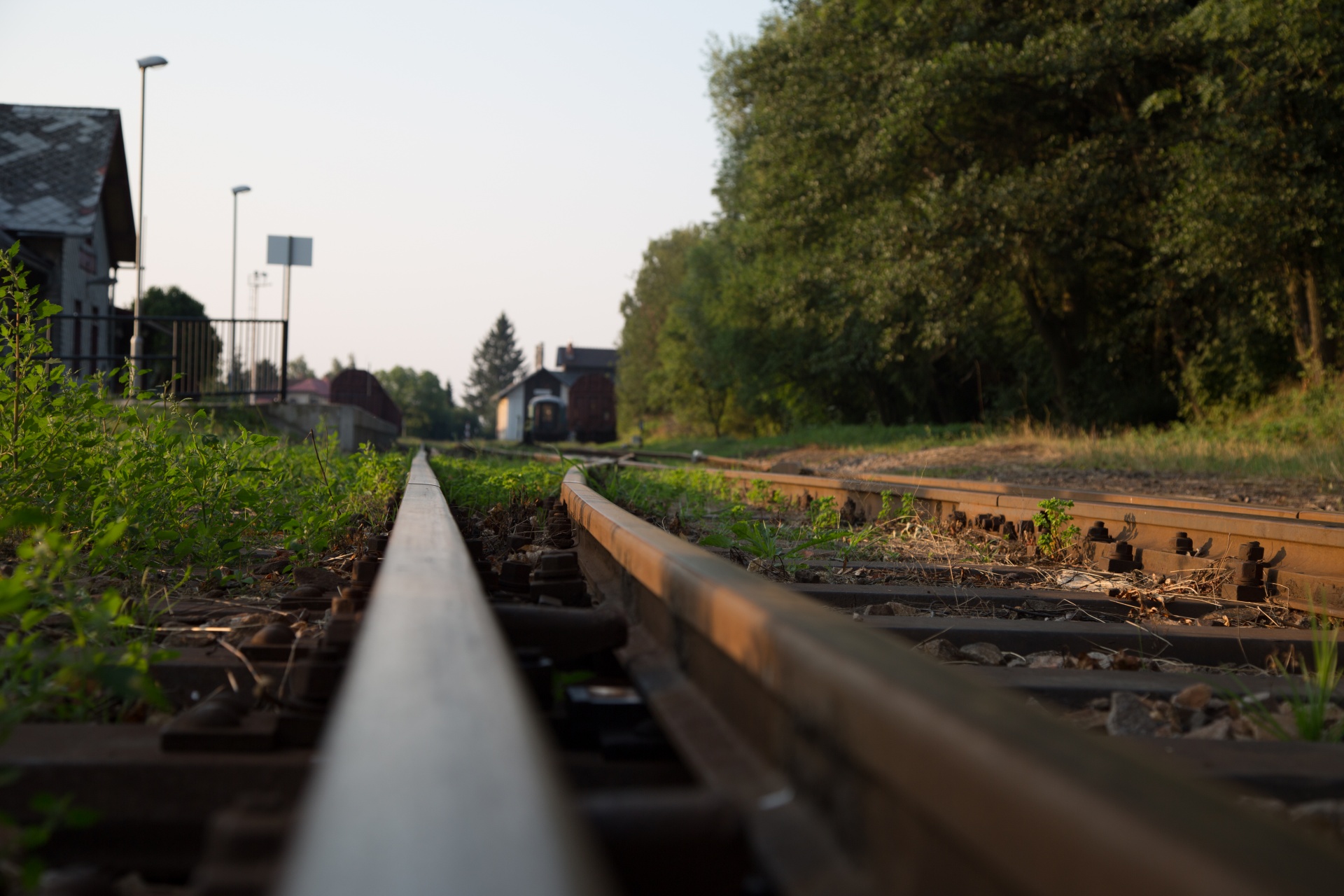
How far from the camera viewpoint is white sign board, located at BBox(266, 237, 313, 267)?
16.6m

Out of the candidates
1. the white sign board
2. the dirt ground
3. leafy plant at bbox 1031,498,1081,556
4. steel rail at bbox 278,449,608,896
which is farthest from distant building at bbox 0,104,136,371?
steel rail at bbox 278,449,608,896

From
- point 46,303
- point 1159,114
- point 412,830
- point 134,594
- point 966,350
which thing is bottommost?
point 134,594

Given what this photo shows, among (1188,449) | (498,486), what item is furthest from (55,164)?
(1188,449)

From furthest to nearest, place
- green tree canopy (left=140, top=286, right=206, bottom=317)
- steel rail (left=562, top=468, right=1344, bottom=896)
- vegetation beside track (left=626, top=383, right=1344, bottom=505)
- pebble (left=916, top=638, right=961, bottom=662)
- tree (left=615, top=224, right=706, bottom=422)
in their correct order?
tree (left=615, top=224, right=706, bottom=422), green tree canopy (left=140, top=286, right=206, bottom=317), vegetation beside track (left=626, top=383, right=1344, bottom=505), pebble (left=916, top=638, right=961, bottom=662), steel rail (left=562, top=468, right=1344, bottom=896)

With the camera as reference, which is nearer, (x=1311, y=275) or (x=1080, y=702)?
(x=1080, y=702)

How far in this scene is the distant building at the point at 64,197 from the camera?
2353cm

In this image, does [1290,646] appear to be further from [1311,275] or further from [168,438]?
[1311,275]

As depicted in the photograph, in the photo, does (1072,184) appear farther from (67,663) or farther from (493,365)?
(493,365)

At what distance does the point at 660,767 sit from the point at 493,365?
166767 millimetres

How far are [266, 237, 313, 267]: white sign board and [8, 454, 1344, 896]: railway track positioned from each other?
1574cm

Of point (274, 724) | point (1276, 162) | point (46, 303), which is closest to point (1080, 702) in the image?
point (274, 724)

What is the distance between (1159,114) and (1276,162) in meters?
3.93

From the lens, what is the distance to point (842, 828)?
3.43 feet

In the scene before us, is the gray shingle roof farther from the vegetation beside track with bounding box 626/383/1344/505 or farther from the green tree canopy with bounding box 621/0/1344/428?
the vegetation beside track with bounding box 626/383/1344/505
